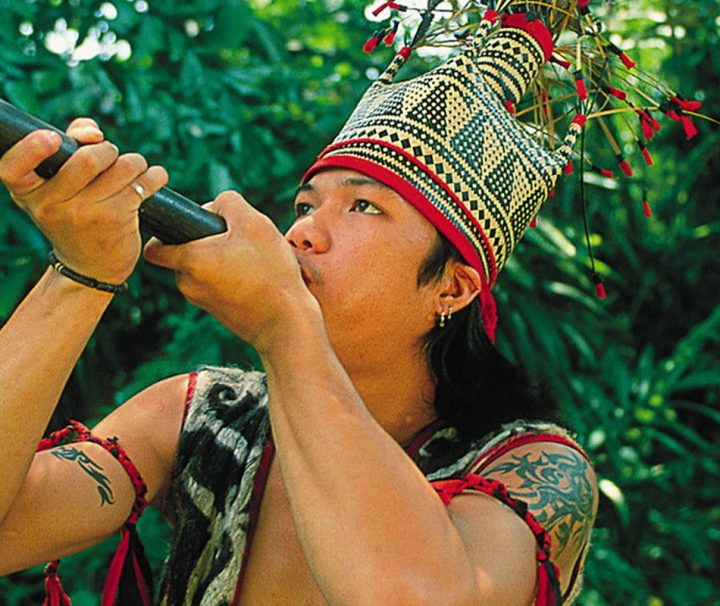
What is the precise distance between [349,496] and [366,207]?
663 millimetres

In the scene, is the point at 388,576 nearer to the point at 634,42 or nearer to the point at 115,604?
the point at 115,604

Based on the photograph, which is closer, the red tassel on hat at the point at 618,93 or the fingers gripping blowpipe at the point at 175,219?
the fingers gripping blowpipe at the point at 175,219

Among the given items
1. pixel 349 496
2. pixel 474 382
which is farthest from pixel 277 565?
pixel 349 496

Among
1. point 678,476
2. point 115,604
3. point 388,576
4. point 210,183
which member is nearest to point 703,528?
point 678,476

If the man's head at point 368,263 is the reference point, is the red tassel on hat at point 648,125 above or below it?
above

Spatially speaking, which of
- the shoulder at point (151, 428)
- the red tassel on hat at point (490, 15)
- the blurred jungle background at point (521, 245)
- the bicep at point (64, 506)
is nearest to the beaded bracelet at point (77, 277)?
the bicep at point (64, 506)

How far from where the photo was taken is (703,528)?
4.73 meters

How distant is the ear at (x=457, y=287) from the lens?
2127mm

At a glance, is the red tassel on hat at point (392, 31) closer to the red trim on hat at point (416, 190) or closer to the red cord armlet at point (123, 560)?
the red trim on hat at point (416, 190)

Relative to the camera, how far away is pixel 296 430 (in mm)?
1564

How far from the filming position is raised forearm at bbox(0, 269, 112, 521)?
165 centimetres

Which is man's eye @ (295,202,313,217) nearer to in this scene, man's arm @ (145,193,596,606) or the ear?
the ear

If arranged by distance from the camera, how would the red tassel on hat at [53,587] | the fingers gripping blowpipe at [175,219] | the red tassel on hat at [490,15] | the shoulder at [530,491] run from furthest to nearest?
the red tassel on hat at [490,15]
the red tassel on hat at [53,587]
the shoulder at [530,491]
the fingers gripping blowpipe at [175,219]

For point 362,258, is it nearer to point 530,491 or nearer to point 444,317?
point 444,317
